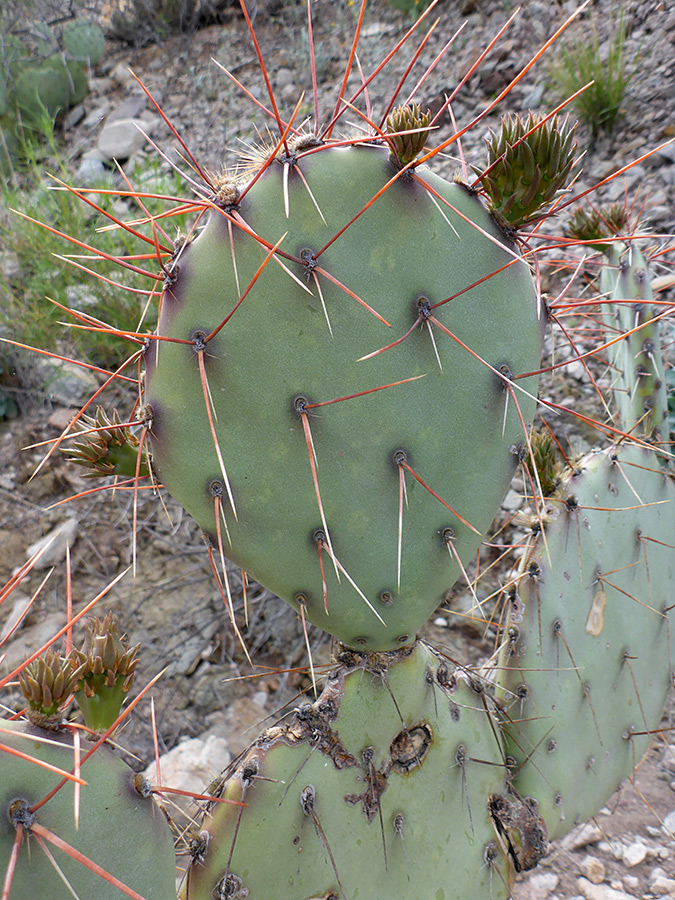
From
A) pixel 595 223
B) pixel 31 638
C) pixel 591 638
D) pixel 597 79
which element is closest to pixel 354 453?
pixel 591 638

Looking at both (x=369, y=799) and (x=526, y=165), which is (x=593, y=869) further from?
(x=526, y=165)

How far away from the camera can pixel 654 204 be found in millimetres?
2516

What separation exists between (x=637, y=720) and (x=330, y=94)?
3612 mm

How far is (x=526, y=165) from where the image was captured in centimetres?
82

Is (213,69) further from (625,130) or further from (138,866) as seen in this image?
(138,866)

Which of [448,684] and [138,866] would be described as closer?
[138,866]

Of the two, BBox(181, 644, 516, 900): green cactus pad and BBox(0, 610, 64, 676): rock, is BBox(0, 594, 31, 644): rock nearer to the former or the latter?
BBox(0, 610, 64, 676): rock

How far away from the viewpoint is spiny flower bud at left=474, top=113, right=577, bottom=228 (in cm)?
80

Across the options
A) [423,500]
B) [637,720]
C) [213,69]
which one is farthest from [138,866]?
[213,69]

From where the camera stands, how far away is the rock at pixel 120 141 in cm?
392

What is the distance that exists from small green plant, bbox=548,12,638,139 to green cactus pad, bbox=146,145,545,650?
2.31 meters

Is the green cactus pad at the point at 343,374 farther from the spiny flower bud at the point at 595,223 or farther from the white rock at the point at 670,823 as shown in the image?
the white rock at the point at 670,823

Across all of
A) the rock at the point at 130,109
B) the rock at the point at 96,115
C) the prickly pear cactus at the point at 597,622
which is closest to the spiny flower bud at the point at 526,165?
the prickly pear cactus at the point at 597,622

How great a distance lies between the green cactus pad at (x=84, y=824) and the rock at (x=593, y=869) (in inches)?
39.4
